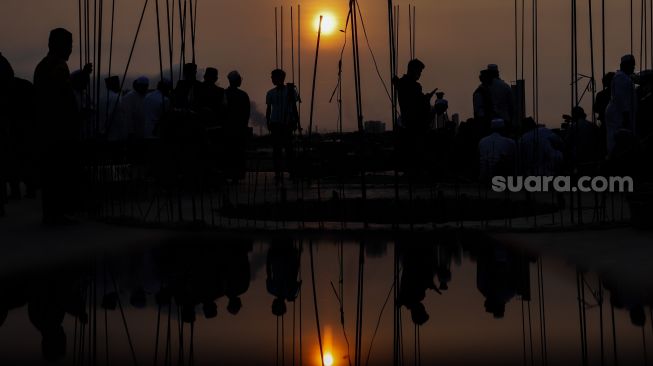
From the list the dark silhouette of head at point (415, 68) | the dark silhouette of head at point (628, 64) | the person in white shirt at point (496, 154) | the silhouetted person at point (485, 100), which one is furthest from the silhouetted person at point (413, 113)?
the dark silhouette of head at point (628, 64)

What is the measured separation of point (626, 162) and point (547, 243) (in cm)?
246

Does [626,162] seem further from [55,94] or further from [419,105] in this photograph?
[55,94]

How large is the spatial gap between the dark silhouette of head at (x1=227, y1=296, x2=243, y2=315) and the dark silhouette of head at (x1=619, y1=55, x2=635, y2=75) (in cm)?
488

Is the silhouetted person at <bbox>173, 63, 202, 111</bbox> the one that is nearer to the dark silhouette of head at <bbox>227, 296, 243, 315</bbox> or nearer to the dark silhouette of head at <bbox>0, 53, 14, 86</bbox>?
the dark silhouette of head at <bbox>0, 53, 14, 86</bbox>

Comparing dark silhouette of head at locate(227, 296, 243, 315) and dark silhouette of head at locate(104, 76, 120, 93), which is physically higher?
dark silhouette of head at locate(104, 76, 120, 93)

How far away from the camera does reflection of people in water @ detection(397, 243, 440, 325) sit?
3.36 metres

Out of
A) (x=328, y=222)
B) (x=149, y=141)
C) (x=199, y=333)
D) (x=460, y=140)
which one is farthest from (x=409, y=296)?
(x=460, y=140)

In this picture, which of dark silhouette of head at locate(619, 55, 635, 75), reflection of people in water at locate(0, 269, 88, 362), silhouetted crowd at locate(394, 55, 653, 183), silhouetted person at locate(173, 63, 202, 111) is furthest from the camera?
silhouetted crowd at locate(394, 55, 653, 183)

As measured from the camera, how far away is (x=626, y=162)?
23.3ft

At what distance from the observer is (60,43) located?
5816 mm

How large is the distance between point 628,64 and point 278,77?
3.68 m

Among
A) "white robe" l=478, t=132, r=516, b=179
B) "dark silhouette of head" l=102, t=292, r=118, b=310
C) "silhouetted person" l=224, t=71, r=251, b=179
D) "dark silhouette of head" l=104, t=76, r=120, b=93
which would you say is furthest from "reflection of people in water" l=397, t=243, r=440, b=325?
"silhouetted person" l=224, t=71, r=251, b=179

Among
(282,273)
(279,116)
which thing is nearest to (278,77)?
(279,116)

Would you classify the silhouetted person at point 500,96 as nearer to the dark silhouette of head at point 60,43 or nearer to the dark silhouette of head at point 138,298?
the dark silhouette of head at point 60,43
